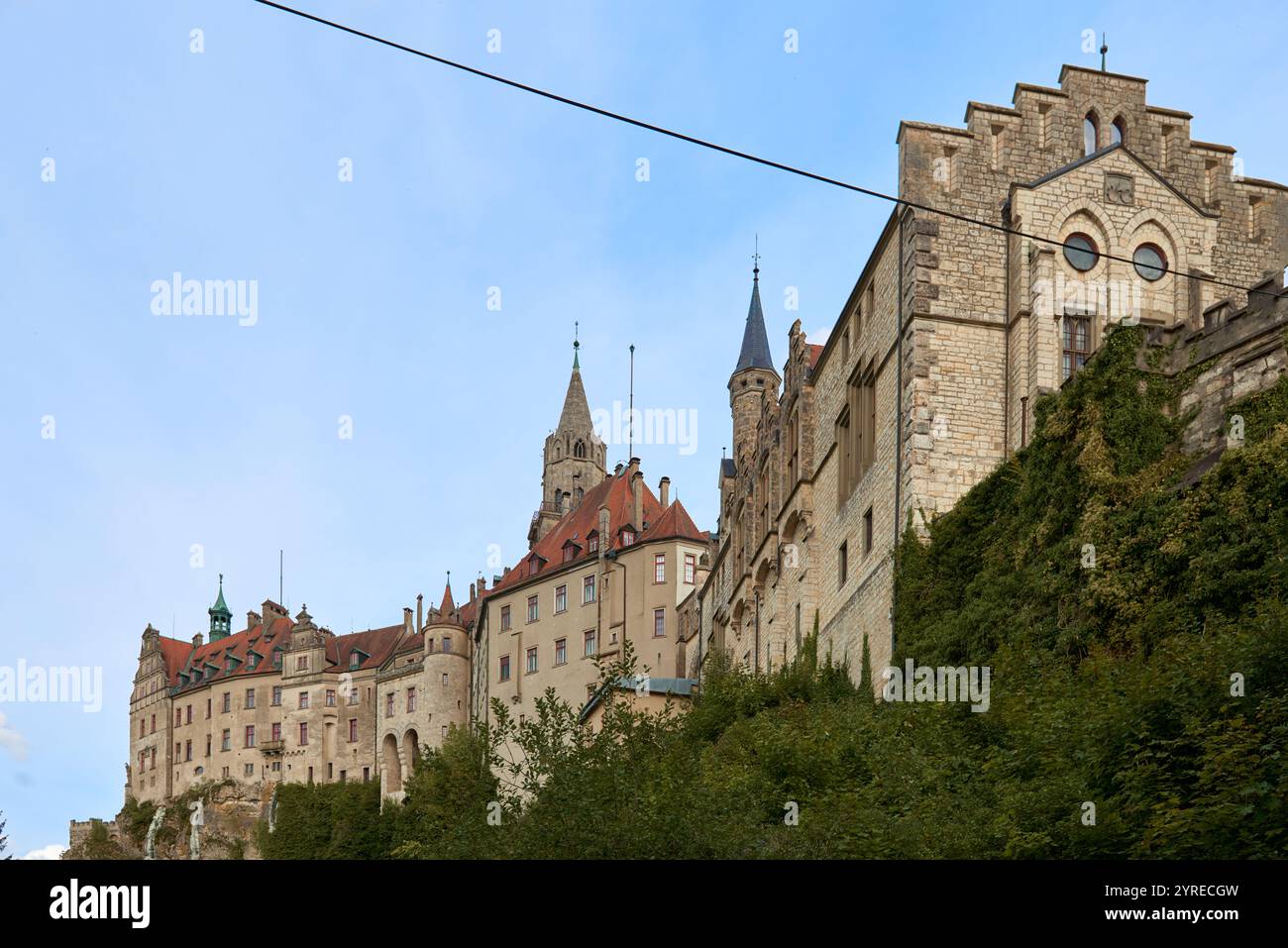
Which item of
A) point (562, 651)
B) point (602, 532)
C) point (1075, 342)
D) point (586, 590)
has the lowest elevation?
point (562, 651)

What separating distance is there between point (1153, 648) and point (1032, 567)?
453 centimetres

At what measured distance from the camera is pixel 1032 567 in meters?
27.3

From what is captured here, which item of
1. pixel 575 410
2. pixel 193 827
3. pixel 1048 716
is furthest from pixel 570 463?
pixel 1048 716

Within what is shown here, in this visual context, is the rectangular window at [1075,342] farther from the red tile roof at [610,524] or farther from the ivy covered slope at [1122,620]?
the red tile roof at [610,524]

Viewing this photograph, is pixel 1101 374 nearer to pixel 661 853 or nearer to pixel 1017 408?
pixel 1017 408

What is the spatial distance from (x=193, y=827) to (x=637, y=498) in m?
48.8

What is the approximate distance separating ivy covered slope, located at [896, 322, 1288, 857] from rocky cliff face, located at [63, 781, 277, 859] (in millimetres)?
89912

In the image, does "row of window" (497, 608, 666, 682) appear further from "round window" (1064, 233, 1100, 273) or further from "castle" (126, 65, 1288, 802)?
"round window" (1064, 233, 1100, 273)

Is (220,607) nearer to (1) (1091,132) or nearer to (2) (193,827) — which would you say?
(2) (193,827)

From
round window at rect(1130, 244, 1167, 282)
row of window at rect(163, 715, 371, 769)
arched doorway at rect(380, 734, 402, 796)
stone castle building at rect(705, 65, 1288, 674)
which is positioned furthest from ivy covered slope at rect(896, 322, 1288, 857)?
row of window at rect(163, 715, 371, 769)

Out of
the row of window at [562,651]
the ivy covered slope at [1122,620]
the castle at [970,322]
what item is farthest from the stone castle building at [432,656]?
the ivy covered slope at [1122,620]

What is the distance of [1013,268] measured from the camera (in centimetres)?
3391

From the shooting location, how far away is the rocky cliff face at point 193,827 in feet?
374
